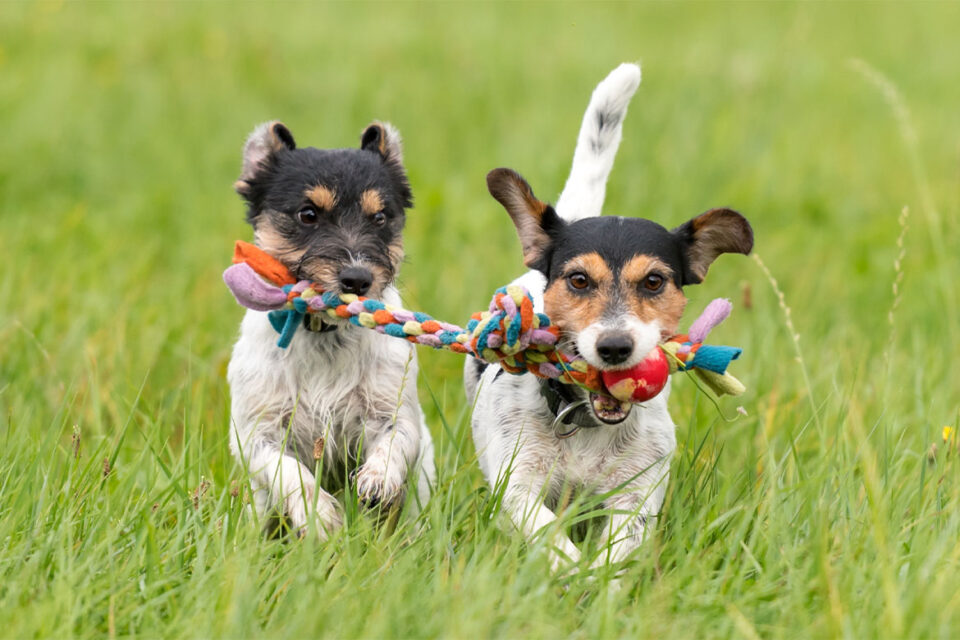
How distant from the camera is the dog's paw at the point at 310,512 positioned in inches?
149

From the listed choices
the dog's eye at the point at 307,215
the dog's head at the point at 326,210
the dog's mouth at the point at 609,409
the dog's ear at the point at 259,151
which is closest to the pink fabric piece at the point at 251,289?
the dog's head at the point at 326,210

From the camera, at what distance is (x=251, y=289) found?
3865 mm

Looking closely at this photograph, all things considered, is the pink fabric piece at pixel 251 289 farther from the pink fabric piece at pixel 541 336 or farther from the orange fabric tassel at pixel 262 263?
the pink fabric piece at pixel 541 336

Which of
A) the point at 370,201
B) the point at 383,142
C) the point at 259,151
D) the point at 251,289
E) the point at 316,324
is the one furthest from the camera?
the point at 383,142

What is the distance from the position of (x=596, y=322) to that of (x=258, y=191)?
62.5 inches

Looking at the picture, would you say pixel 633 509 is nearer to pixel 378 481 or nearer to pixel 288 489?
pixel 378 481

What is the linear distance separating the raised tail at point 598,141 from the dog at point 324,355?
0.81 meters

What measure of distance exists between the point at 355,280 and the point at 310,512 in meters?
0.81

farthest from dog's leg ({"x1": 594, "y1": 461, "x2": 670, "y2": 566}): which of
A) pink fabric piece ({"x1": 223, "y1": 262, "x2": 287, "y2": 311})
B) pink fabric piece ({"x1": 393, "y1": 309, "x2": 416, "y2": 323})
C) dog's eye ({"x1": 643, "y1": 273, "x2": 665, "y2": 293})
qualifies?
pink fabric piece ({"x1": 223, "y1": 262, "x2": 287, "y2": 311})

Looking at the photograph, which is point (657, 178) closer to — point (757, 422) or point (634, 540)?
point (757, 422)

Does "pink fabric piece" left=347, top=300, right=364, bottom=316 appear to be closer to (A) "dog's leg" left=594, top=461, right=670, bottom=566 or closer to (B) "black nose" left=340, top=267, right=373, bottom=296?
(B) "black nose" left=340, top=267, right=373, bottom=296

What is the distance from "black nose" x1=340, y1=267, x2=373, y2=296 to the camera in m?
3.97

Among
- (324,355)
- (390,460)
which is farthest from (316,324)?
(390,460)

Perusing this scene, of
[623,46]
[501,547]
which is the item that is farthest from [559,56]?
[501,547]
